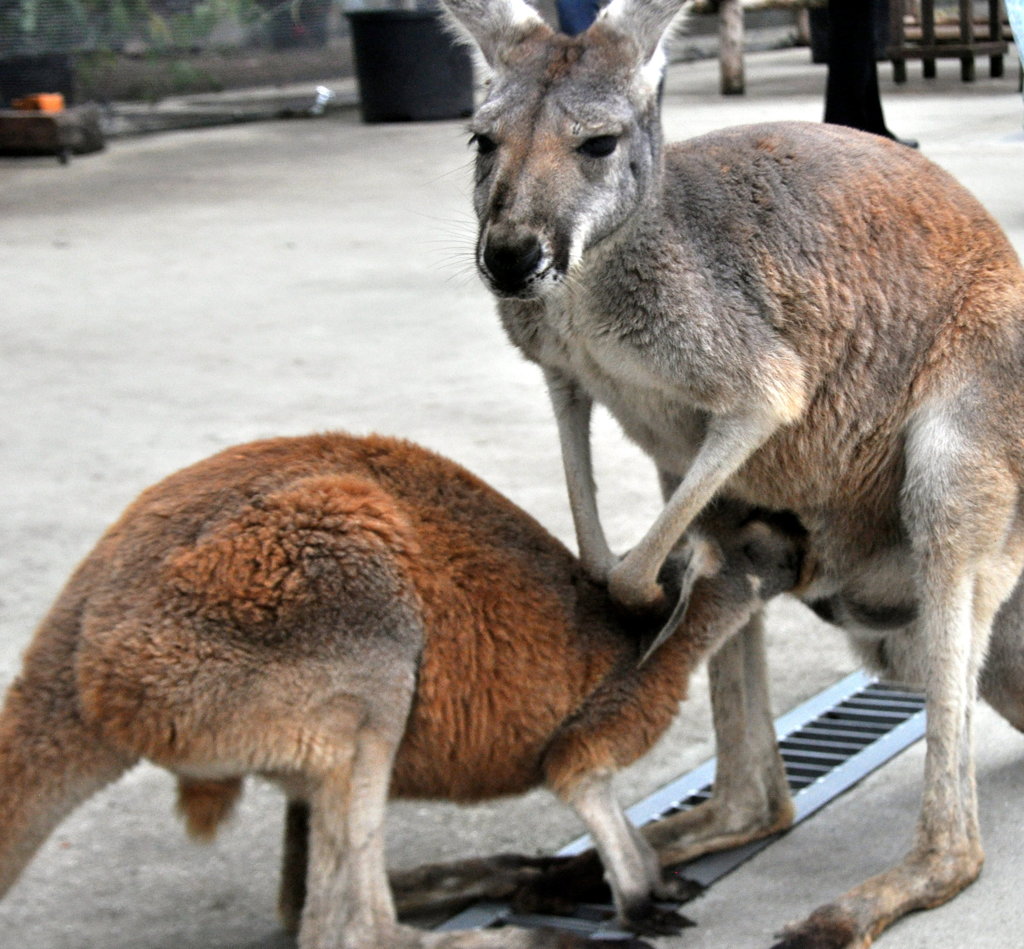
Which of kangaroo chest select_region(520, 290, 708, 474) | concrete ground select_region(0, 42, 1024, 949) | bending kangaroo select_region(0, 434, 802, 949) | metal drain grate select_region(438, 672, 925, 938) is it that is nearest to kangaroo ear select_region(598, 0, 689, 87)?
kangaroo chest select_region(520, 290, 708, 474)

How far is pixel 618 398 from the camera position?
259 centimetres

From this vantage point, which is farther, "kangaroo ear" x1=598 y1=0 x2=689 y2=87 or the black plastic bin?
the black plastic bin

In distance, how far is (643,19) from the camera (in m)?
2.50

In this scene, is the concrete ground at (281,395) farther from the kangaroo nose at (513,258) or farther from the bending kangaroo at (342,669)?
the kangaroo nose at (513,258)

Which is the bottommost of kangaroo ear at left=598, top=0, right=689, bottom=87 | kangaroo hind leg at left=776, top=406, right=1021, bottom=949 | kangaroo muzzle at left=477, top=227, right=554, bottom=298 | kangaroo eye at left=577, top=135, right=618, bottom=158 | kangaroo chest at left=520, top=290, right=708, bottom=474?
kangaroo hind leg at left=776, top=406, right=1021, bottom=949

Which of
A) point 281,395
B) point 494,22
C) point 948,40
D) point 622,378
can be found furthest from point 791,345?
point 948,40

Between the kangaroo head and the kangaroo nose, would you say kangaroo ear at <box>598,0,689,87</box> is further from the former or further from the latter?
the kangaroo nose

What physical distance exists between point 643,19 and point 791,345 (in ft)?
1.78

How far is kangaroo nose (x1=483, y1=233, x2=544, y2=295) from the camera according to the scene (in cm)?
224

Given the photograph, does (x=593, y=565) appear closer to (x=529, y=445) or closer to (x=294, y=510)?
(x=294, y=510)

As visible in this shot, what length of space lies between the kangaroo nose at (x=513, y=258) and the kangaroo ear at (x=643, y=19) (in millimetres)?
445

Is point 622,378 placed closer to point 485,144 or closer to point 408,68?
point 485,144

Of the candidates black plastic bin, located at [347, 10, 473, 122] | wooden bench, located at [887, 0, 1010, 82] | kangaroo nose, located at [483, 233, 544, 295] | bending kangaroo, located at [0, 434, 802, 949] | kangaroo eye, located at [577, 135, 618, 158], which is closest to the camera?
bending kangaroo, located at [0, 434, 802, 949]

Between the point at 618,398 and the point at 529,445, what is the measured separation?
2.00 metres
